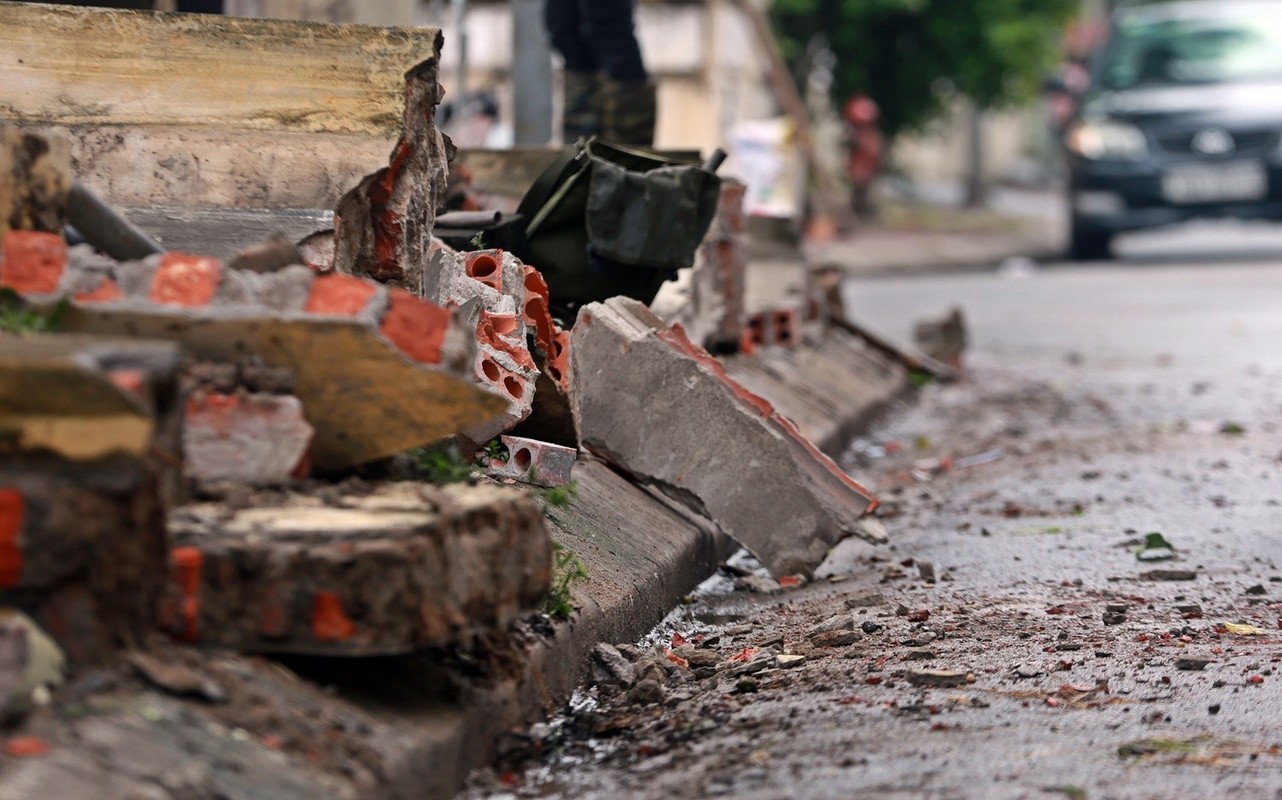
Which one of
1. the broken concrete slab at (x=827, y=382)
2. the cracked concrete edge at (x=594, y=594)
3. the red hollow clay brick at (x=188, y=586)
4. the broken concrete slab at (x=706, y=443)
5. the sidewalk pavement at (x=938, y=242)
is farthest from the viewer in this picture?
the sidewalk pavement at (x=938, y=242)

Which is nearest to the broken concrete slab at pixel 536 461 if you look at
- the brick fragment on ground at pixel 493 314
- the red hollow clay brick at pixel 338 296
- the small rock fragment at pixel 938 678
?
the brick fragment on ground at pixel 493 314

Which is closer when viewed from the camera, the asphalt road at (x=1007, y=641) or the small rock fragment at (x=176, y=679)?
the small rock fragment at (x=176, y=679)

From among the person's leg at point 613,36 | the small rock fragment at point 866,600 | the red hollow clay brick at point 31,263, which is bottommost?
the small rock fragment at point 866,600

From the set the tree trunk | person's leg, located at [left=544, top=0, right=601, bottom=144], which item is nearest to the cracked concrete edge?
person's leg, located at [left=544, top=0, right=601, bottom=144]

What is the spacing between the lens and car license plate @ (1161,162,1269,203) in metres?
15.0

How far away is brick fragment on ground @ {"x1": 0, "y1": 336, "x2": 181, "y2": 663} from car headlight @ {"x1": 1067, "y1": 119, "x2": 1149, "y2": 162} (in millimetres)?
13648

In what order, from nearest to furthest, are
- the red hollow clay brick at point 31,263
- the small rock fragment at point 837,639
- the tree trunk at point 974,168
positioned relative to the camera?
1. the red hollow clay brick at point 31,263
2. the small rock fragment at point 837,639
3. the tree trunk at point 974,168

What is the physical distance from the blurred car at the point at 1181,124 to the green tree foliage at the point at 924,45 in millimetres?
1435

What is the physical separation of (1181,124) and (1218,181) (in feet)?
1.74

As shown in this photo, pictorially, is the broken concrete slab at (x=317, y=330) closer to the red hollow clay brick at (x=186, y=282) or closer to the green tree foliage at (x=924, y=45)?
the red hollow clay brick at (x=186, y=282)

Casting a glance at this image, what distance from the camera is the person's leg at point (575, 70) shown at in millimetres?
7738

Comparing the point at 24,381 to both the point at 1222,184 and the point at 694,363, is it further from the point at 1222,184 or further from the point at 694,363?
the point at 1222,184

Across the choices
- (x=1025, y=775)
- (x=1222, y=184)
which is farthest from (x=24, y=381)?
(x=1222, y=184)

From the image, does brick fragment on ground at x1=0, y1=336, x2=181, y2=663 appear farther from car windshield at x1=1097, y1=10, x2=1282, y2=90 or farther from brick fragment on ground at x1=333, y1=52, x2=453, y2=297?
car windshield at x1=1097, y1=10, x2=1282, y2=90
